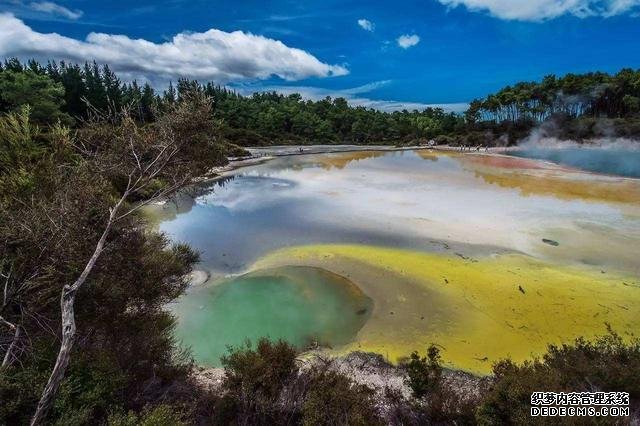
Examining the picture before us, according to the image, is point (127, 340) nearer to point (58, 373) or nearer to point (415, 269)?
point (58, 373)

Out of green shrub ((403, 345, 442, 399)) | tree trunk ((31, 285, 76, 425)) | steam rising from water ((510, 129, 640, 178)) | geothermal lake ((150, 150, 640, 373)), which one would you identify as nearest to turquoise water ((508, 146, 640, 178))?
steam rising from water ((510, 129, 640, 178))

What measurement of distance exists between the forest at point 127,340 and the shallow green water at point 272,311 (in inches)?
60.1

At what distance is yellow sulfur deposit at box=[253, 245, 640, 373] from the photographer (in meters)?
11.1

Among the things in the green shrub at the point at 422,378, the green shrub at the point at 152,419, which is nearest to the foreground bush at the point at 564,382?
the green shrub at the point at 422,378

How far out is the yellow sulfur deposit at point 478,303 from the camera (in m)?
11.1

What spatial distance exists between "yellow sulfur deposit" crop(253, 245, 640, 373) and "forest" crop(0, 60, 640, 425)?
1787 mm

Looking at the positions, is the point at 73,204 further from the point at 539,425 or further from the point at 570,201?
the point at 570,201

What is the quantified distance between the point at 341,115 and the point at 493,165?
64.5 meters

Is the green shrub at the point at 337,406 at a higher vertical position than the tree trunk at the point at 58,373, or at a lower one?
lower

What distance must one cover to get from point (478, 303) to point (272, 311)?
7.96m

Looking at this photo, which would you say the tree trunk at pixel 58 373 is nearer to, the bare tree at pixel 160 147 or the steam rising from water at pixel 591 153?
the bare tree at pixel 160 147

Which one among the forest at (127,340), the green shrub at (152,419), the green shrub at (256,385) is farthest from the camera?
the green shrub at (256,385)

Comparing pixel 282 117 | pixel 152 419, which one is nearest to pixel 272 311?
pixel 152 419

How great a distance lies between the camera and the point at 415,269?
637 inches
